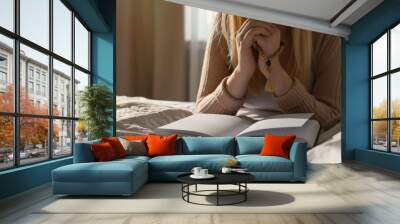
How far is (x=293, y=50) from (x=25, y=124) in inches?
237

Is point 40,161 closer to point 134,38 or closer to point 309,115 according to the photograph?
point 134,38

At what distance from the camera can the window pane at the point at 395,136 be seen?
24.7 ft

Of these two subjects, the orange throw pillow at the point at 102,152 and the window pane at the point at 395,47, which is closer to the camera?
the orange throw pillow at the point at 102,152

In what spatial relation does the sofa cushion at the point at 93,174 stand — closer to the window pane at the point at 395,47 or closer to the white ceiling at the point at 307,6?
the white ceiling at the point at 307,6

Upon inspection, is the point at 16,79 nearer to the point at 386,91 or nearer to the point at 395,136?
the point at 395,136

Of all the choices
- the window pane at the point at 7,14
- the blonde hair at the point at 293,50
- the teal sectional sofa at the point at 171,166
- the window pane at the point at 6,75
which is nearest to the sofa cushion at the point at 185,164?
the teal sectional sofa at the point at 171,166

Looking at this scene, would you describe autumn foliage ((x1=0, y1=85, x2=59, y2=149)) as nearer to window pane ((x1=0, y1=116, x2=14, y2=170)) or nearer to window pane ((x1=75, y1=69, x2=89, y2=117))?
window pane ((x1=0, y1=116, x2=14, y2=170))

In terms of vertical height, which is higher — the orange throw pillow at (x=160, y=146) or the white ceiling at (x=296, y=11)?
the white ceiling at (x=296, y=11)

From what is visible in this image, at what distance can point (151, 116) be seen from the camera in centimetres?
891

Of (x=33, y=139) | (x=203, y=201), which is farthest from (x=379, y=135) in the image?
(x=33, y=139)

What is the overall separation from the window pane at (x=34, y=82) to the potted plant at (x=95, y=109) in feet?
4.95

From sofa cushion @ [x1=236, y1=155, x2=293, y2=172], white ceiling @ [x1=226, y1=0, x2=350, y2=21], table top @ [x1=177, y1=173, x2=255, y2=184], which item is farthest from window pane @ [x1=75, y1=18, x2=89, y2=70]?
table top @ [x1=177, y1=173, x2=255, y2=184]

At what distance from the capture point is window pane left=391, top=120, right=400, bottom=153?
754 centimetres

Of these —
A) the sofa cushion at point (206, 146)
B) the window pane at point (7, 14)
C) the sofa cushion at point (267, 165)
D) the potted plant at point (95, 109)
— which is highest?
the window pane at point (7, 14)
